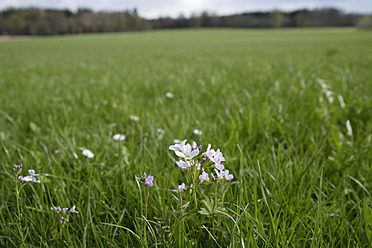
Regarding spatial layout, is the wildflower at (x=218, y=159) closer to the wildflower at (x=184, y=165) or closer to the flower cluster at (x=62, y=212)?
the wildflower at (x=184, y=165)

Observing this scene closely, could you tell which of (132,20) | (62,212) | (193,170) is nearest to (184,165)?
(193,170)

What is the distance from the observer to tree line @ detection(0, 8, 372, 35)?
261 feet

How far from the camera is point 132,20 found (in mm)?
95875

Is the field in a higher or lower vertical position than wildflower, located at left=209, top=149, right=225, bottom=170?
lower

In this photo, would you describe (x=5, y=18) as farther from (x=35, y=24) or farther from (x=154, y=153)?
(x=154, y=153)

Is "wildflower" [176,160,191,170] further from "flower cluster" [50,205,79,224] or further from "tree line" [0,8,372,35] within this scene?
"tree line" [0,8,372,35]

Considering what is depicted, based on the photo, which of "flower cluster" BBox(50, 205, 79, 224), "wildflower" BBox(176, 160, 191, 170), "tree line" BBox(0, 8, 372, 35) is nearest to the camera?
"wildflower" BBox(176, 160, 191, 170)

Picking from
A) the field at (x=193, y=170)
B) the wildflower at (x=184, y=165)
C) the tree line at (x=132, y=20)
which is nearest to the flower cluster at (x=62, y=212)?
the field at (x=193, y=170)

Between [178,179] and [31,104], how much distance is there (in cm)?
240

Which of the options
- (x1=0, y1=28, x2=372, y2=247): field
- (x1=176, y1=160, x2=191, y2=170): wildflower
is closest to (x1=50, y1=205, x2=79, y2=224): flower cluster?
(x1=0, y1=28, x2=372, y2=247): field

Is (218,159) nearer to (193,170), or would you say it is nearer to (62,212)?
(193,170)

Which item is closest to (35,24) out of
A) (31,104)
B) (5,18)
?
(5,18)

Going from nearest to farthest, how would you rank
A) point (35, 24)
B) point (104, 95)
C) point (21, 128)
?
1. point (21, 128)
2. point (104, 95)
3. point (35, 24)

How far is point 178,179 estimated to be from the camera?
132 cm
